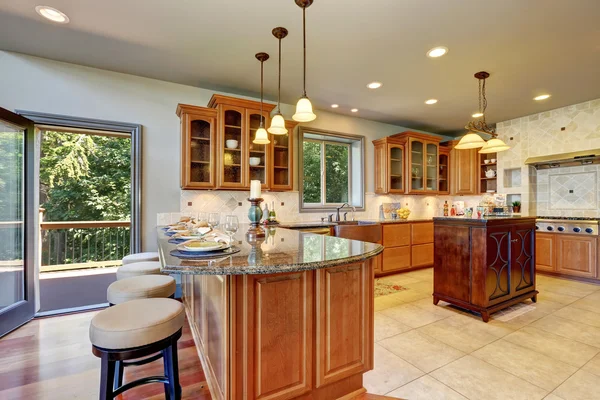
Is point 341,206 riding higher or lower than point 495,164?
lower

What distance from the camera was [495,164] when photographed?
5.53m

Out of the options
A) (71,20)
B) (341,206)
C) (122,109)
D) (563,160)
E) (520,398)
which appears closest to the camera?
(520,398)

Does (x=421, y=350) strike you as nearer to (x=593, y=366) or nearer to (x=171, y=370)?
(x=593, y=366)

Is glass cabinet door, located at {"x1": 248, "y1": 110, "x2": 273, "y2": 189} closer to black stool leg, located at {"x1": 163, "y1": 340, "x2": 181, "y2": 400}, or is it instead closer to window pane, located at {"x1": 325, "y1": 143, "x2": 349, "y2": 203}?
window pane, located at {"x1": 325, "y1": 143, "x2": 349, "y2": 203}

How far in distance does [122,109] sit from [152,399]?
9.70 feet

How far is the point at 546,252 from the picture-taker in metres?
4.48

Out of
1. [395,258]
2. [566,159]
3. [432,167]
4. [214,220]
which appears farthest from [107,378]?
[566,159]

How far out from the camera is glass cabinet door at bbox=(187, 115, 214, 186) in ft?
11.1

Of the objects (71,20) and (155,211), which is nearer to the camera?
(71,20)

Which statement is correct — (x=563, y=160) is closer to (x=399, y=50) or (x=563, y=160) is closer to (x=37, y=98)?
(x=399, y=50)

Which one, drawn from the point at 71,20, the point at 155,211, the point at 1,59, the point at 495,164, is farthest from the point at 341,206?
the point at 1,59

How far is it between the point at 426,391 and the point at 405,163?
404 centimetres

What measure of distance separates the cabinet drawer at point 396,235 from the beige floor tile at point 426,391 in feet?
9.01

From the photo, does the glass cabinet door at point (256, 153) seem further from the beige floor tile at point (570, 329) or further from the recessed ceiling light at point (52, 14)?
the beige floor tile at point (570, 329)
